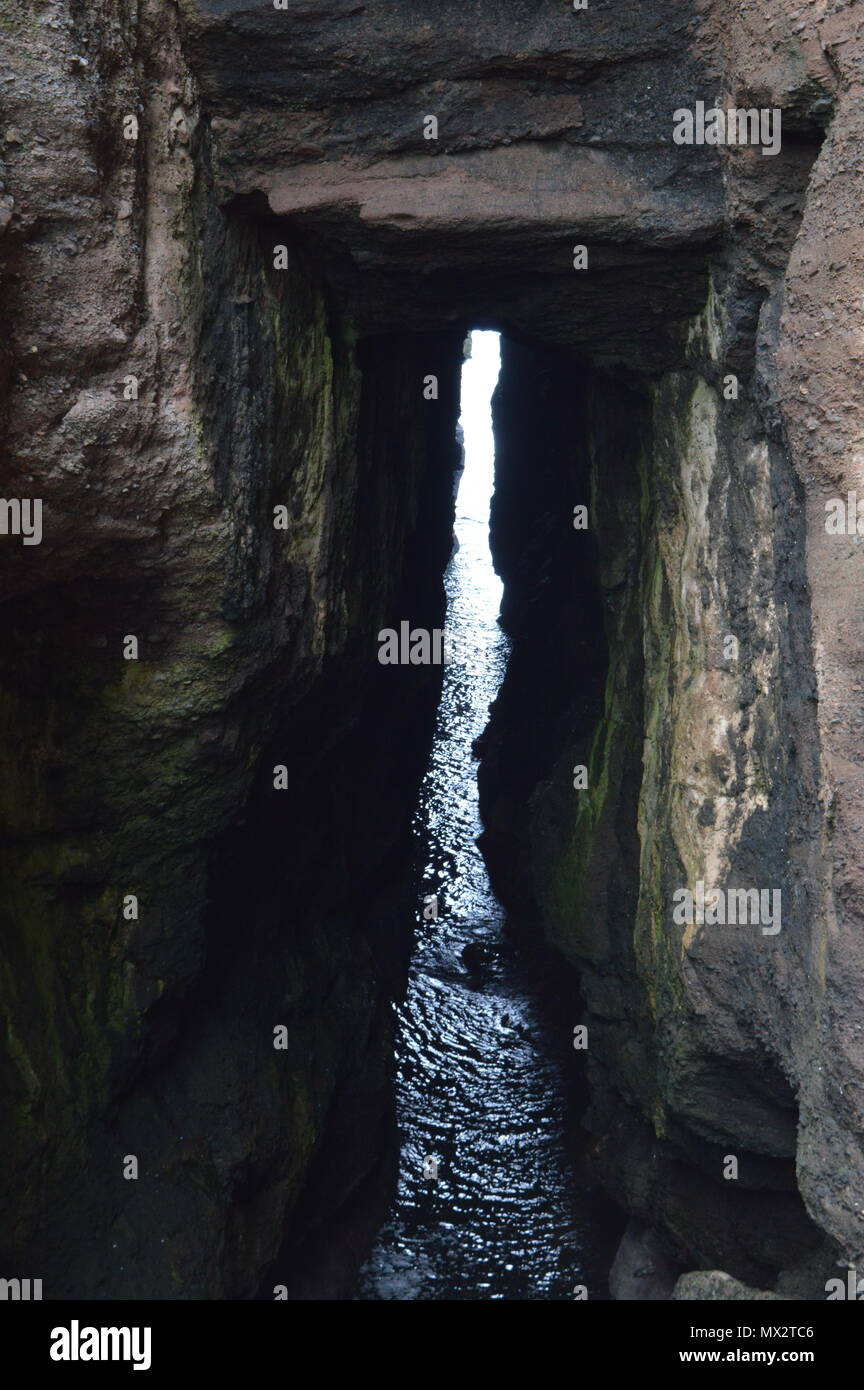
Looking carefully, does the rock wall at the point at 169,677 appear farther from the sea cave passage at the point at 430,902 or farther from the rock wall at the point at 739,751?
the rock wall at the point at 739,751

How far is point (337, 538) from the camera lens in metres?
5.05

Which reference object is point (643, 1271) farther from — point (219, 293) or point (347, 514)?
point (219, 293)

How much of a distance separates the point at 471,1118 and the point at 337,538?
3539 mm

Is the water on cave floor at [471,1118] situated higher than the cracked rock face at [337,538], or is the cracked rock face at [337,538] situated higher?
the cracked rock face at [337,538]

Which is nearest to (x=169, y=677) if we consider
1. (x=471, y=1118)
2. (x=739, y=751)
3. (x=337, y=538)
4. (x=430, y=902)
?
(x=337, y=538)

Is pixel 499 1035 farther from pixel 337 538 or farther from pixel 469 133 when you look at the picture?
pixel 469 133

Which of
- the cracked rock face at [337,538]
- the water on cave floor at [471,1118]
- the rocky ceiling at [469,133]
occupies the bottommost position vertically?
the water on cave floor at [471,1118]

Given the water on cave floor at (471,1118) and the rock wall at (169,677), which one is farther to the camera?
the water on cave floor at (471,1118)

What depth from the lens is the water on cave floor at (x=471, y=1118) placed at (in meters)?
6.03

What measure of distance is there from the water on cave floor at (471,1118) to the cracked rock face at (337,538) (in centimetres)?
60

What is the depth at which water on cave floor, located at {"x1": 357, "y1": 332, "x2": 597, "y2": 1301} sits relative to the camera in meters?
6.03

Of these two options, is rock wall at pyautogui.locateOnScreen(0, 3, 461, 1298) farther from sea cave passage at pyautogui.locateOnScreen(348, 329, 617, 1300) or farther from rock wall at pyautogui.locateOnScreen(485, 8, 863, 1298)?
rock wall at pyautogui.locateOnScreen(485, 8, 863, 1298)

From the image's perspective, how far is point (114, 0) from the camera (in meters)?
3.53

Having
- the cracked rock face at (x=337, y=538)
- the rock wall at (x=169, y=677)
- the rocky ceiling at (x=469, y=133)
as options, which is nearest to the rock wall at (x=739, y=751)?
the cracked rock face at (x=337, y=538)
